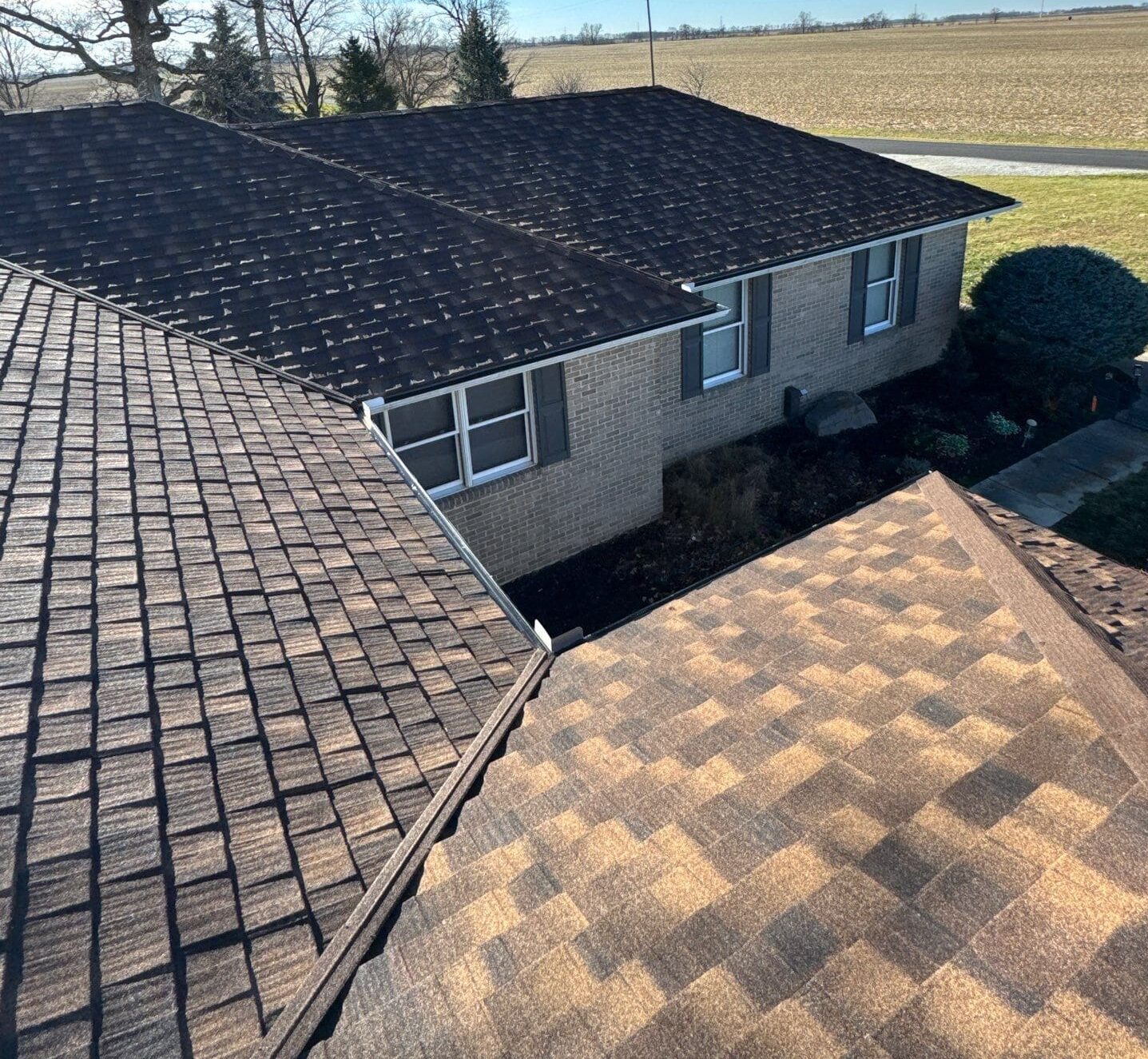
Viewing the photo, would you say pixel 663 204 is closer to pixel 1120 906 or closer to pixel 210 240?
pixel 210 240

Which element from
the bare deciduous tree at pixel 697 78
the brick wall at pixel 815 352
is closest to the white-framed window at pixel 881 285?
the brick wall at pixel 815 352

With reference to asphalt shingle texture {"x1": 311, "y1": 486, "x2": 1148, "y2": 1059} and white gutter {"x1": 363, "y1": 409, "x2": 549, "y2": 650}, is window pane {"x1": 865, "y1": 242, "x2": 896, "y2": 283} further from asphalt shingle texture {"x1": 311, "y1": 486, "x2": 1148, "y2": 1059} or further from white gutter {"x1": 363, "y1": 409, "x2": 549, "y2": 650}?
asphalt shingle texture {"x1": 311, "y1": 486, "x2": 1148, "y2": 1059}

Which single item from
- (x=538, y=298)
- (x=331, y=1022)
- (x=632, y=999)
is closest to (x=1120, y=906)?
(x=632, y=999)

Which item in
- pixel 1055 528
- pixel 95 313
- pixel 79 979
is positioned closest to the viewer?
pixel 79 979

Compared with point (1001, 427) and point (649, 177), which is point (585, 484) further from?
point (1001, 427)

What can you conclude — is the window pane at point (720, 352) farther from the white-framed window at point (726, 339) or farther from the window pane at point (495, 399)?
the window pane at point (495, 399)
